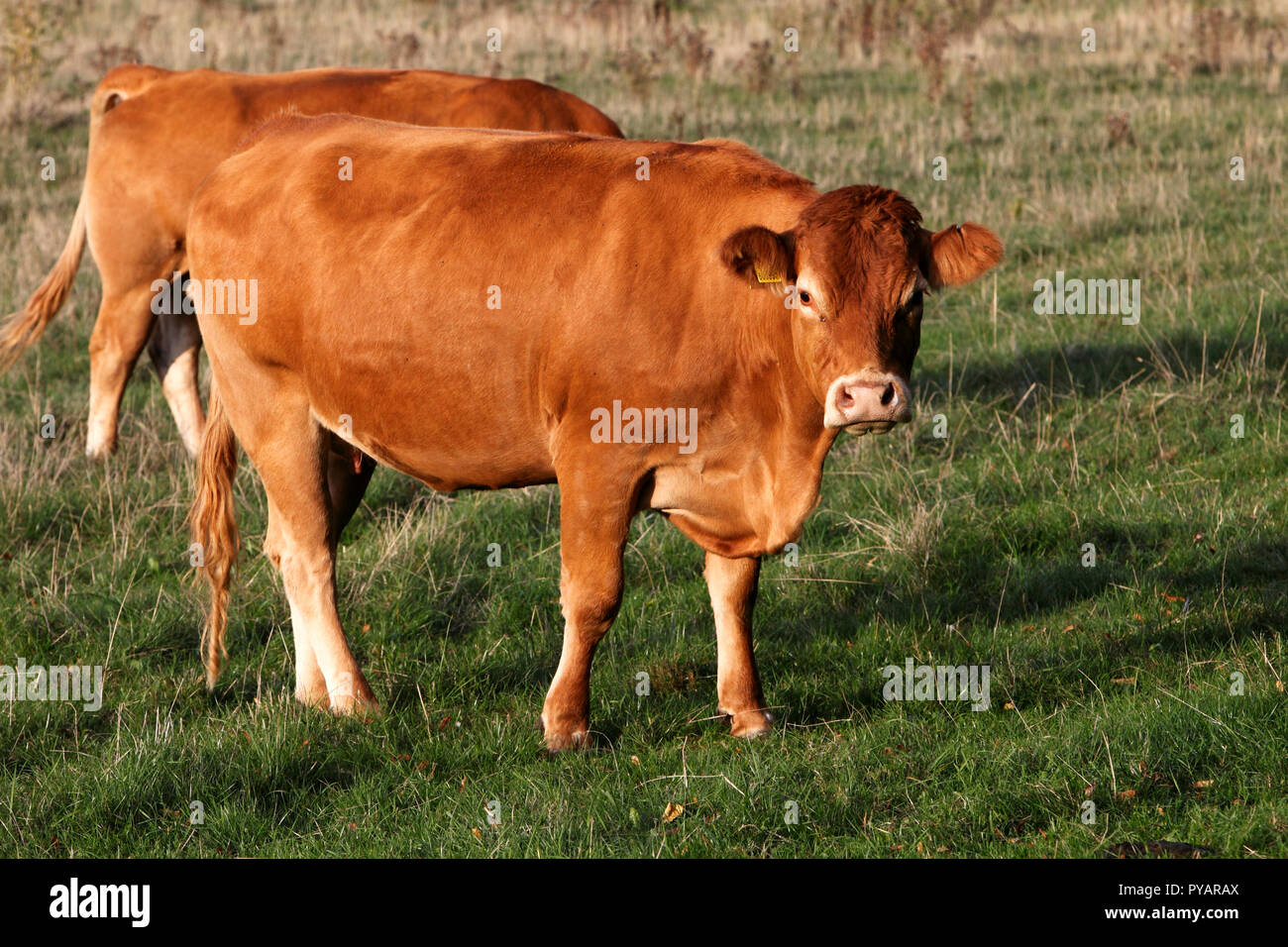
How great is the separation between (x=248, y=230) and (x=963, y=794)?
3.49 meters

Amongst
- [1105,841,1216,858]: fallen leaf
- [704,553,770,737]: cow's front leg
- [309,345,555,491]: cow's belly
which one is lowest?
[1105,841,1216,858]: fallen leaf

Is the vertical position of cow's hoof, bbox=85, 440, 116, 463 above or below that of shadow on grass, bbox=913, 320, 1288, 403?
below

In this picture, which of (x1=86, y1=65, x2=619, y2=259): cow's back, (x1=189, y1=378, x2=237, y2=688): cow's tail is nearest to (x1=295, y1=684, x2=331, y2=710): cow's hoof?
(x1=189, y1=378, x2=237, y2=688): cow's tail

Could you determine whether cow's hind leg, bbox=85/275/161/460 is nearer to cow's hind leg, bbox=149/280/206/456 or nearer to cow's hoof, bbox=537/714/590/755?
cow's hind leg, bbox=149/280/206/456

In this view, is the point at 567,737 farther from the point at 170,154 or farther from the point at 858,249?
the point at 170,154

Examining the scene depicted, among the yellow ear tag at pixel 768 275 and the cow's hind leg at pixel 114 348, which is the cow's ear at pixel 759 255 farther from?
the cow's hind leg at pixel 114 348

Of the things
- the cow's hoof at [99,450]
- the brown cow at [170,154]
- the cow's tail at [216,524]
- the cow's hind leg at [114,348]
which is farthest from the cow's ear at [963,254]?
the cow's hind leg at [114,348]

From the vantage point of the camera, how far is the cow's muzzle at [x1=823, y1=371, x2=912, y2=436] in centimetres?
433

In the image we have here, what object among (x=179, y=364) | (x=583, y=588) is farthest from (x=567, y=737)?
(x=179, y=364)

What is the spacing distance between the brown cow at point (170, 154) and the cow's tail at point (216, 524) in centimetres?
226

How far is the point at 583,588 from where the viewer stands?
16.8 feet

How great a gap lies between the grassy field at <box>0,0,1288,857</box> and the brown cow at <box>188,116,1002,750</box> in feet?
1.38

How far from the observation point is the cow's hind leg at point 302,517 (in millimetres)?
5742

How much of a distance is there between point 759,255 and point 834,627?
2.09 metres
